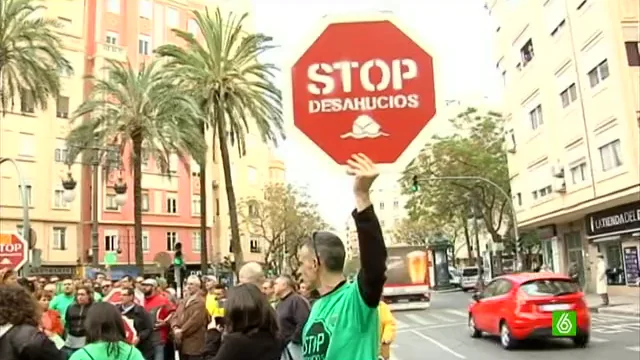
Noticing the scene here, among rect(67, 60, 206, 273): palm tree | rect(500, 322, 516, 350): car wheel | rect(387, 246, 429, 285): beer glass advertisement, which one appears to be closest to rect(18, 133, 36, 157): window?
rect(67, 60, 206, 273): palm tree

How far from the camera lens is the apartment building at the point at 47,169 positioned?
45688mm

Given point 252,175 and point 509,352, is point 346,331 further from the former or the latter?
point 252,175

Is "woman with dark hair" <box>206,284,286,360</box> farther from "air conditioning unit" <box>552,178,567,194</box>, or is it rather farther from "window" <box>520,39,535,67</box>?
"window" <box>520,39,535,67</box>

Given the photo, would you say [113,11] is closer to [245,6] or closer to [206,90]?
[245,6]

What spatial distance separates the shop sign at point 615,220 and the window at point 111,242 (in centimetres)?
3200

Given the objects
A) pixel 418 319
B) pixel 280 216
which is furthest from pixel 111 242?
pixel 418 319

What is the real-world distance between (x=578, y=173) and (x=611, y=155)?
4.01 m

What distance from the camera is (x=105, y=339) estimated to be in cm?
418

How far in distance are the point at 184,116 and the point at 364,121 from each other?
27.2m

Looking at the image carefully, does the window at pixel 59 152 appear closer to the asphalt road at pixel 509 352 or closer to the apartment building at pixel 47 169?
the apartment building at pixel 47 169

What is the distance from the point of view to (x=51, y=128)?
48.0 meters

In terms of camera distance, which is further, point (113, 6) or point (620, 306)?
point (113, 6)

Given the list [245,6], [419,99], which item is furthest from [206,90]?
[245,6]

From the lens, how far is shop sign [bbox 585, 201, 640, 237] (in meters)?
29.7
